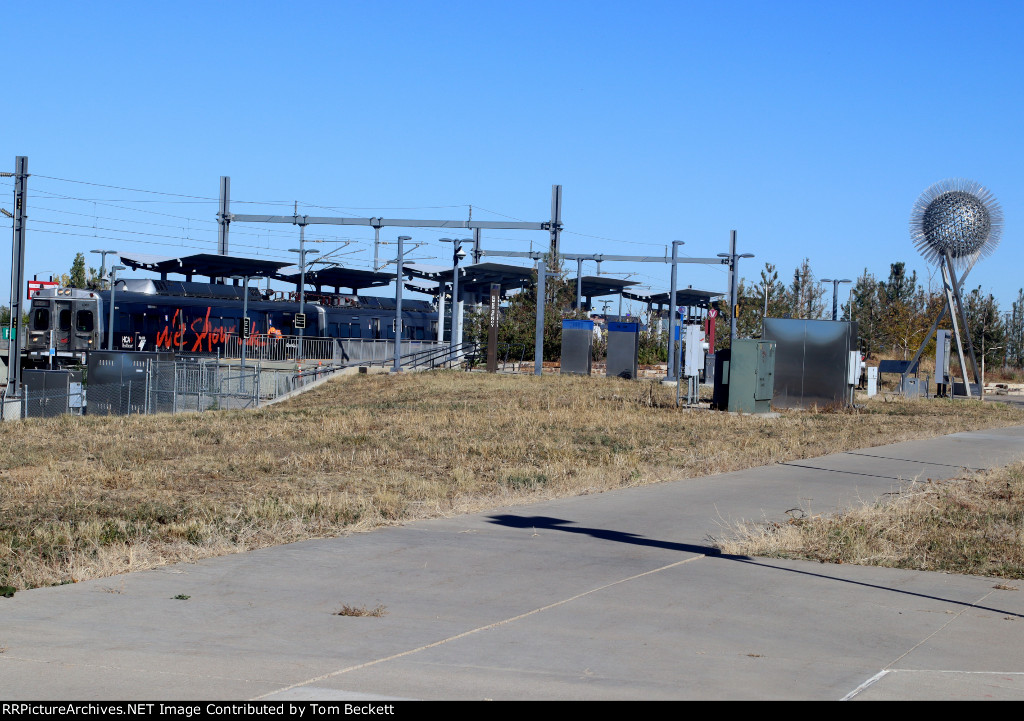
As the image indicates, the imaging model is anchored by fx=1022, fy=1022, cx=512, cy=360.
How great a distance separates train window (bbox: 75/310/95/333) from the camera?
41.3 metres

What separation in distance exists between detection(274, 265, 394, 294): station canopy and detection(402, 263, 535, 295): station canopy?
2.07 meters

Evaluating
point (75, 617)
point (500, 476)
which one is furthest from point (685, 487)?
point (75, 617)

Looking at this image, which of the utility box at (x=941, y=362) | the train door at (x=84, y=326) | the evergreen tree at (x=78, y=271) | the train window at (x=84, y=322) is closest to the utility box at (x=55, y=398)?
the train door at (x=84, y=326)

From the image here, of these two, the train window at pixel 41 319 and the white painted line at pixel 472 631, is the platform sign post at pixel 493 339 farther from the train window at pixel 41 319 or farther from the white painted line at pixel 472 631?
the white painted line at pixel 472 631

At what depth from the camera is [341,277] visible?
73.2 metres

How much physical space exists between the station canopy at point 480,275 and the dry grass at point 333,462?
32682mm

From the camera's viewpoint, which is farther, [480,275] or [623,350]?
[480,275]

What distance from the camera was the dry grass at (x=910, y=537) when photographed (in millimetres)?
8648

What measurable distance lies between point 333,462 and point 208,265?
45075 millimetres

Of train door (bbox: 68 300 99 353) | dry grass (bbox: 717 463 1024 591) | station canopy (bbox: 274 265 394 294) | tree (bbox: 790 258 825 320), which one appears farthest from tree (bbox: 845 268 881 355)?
dry grass (bbox: 717 463 1024 591)

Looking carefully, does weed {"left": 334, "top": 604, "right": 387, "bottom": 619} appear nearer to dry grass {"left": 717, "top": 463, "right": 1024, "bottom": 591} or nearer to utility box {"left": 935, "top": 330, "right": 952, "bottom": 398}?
dry grass {"left": 717, "top": 463, "right": 1024, "bottom": 591}

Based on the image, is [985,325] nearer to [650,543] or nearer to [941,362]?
[941,362]

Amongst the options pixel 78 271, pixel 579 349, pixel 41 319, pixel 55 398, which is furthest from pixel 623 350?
pixel 78 271

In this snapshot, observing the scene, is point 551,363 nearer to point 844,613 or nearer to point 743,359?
point 743,359
